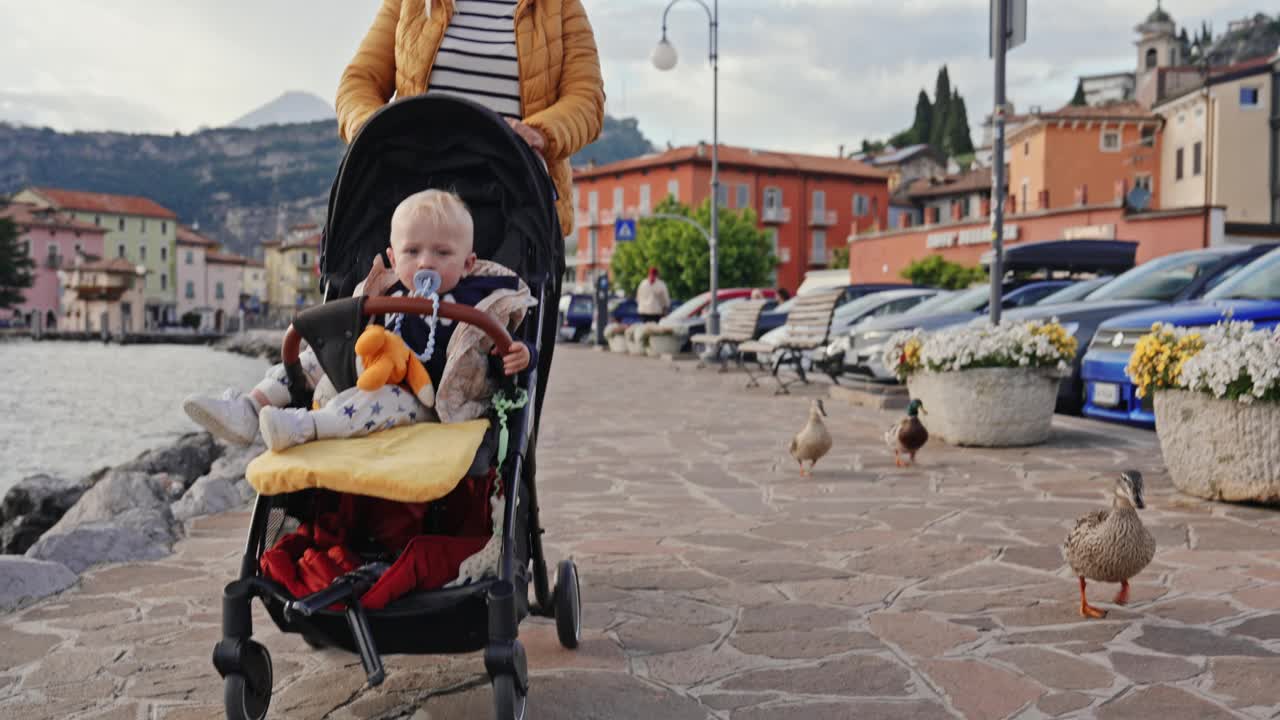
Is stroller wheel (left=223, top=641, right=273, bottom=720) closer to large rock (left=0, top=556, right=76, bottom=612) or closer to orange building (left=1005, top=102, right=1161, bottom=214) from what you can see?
large rock (left=0, top=556, right=76, bottom=612)

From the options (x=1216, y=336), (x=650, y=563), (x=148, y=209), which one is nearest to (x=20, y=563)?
(x=650, y=563)

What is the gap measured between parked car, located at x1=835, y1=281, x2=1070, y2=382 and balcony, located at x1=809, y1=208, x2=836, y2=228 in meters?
64.2

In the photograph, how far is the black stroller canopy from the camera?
324 cm

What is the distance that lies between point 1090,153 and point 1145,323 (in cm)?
4761

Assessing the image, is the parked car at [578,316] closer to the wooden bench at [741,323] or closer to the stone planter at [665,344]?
the stone planter at [665,344]

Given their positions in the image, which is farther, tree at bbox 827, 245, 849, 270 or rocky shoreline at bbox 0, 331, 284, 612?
tree at bbox 827, 245, 849, 270

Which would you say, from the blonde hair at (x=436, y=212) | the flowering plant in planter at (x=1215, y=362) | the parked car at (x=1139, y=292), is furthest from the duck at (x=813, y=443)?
the blonde hair at (x=436, y=212)

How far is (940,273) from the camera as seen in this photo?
42.9 m

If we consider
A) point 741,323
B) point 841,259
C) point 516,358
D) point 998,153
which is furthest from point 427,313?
point 841,259

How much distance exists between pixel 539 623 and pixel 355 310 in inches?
64.3

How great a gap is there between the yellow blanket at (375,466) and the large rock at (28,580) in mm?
2275

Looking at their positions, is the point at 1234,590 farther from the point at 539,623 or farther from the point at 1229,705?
the point at 539,623

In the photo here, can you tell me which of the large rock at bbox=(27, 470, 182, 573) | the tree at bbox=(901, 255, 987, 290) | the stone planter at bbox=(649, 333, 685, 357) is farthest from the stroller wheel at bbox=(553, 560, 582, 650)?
the tree at bbox=(901, 255, 987, 290)

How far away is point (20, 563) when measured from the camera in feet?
14.2
